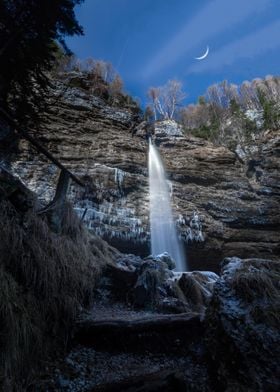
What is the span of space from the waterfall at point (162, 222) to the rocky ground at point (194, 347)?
12797 millimetres

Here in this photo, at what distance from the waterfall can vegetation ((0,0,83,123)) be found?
42.0 feet

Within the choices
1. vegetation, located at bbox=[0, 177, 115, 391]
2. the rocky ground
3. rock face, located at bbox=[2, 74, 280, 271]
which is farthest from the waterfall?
the rocky ground

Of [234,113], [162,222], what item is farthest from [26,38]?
[234,113]

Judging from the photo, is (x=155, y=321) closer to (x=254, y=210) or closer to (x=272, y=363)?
(x=272, y=363)

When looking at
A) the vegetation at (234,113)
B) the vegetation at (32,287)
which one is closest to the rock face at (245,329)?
the vegetation at (32,287)

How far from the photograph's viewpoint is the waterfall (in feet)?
55.9

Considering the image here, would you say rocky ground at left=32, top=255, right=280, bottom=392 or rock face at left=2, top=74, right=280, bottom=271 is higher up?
rock face at left=2, top=74, right=280, bottom=271

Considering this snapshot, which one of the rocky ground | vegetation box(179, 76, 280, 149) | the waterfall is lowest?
the rocky ground

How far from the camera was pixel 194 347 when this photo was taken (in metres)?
3.44

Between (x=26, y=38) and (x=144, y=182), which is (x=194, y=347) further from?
(x=144, y=182)

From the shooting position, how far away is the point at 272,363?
251 cm

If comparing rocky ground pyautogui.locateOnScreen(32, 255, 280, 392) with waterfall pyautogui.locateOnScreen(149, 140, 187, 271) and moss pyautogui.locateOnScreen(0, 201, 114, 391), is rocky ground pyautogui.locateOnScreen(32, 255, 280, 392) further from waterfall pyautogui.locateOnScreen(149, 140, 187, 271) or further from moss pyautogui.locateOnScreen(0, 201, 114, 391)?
waterfall pyautogui.locateOnScreen(149, 140, 187, 271)

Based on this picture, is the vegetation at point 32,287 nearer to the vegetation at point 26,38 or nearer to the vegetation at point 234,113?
the vegetation at point 26,38

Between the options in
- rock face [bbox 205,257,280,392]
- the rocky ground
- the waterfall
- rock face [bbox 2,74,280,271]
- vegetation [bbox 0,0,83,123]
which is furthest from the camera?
the waterfall
